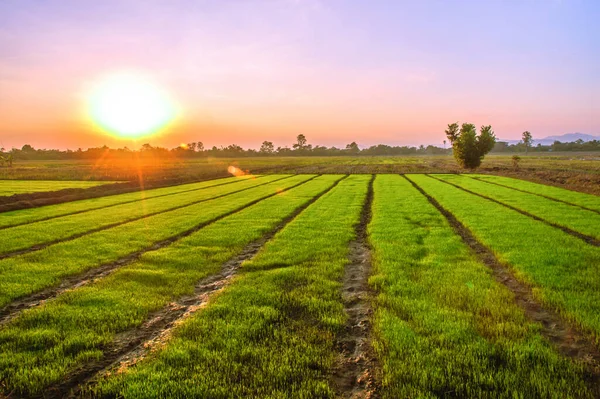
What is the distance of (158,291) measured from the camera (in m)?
8.95

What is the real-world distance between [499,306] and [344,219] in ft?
40.4

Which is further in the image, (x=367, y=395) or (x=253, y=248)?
(x=253, y=248)

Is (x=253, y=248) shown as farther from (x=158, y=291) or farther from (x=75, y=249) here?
(x=75, y=249)

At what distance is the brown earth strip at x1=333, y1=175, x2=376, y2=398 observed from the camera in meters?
5.03

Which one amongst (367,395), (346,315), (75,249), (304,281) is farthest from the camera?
(75,249)

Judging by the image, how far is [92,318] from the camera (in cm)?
723

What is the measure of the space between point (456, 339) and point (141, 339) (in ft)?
19.5

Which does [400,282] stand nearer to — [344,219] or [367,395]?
[367,395]

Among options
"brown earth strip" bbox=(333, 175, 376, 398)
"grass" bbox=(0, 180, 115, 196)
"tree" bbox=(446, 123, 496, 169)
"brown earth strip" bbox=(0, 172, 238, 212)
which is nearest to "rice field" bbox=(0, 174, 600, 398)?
"brown earth strip" bbox=(333, 175, 376, 398)

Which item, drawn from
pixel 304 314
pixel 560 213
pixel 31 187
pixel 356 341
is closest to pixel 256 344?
pixel 304 314

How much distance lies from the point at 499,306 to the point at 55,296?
429 inches

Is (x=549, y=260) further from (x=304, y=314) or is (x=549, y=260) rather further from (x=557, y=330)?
(x=304, y=314)

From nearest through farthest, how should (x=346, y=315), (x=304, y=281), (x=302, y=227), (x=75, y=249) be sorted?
(x=346, y=315) < (x=304, y=281) < (x=75, y=249) < (x=302, y=227)

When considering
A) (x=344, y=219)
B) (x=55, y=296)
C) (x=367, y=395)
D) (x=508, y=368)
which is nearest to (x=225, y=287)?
(x=55, y=296)
